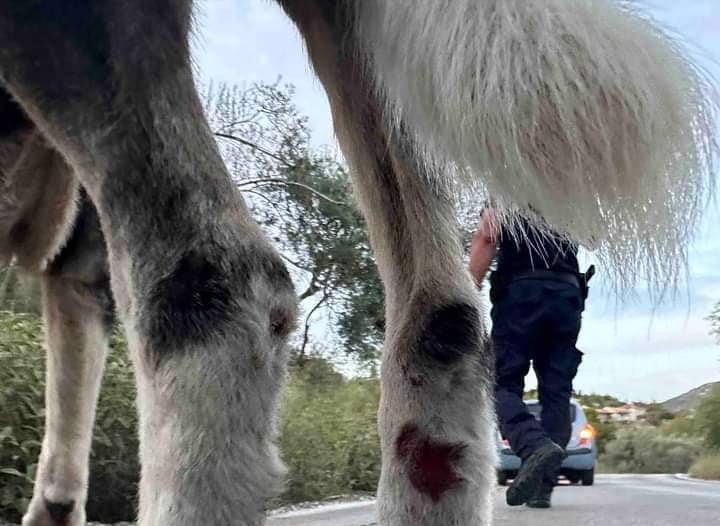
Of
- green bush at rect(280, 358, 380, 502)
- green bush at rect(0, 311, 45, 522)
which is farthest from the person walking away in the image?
green bush at rect(0, 311, 45, 522)

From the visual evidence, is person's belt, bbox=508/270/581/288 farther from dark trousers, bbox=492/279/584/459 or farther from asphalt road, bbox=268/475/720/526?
asphalt road, bbox=268/475/720/526

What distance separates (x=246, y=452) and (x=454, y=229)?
932mm

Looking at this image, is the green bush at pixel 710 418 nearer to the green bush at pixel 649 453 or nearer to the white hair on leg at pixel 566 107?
the green bush at pixel 649 453

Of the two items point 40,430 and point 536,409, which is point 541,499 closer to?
point 40,430

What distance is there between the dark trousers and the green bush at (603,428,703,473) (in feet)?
46.8

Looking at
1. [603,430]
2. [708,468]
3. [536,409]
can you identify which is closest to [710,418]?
[708,468]

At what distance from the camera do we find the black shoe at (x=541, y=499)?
19.6 ft

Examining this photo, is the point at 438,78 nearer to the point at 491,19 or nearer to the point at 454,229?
the point at 491,19

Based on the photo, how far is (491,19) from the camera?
1.68 metres

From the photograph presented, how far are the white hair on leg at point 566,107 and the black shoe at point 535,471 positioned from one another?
13.2 ft

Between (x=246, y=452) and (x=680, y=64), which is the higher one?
(x=680, y=64)

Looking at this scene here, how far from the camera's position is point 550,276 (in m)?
5.71

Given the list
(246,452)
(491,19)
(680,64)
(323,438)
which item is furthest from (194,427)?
(323,438)

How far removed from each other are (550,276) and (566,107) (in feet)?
13.7
